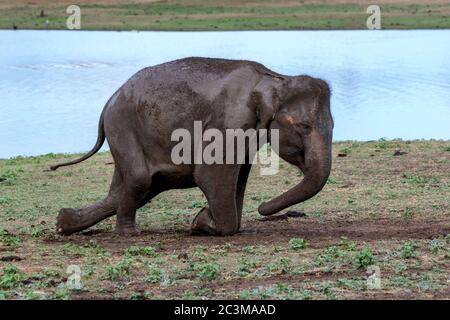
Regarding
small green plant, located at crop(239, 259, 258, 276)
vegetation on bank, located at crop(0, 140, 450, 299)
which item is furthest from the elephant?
small green plant, located at crop(239, 259, 258, 276)

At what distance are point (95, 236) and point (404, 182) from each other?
4366 mm

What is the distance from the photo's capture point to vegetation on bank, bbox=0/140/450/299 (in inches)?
297

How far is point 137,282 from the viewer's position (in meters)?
7.81

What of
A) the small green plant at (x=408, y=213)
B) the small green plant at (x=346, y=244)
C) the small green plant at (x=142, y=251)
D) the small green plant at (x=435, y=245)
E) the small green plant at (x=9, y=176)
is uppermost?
the small green plant at (x=435, y=245)

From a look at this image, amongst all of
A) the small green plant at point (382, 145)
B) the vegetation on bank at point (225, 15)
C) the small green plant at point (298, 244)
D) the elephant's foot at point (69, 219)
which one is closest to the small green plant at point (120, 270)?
the small green plant at point (298, 244)

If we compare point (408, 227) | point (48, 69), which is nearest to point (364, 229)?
point (408, 227)

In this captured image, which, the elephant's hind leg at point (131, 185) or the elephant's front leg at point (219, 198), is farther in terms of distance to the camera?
the elephant's hind leg at point (131, 185)

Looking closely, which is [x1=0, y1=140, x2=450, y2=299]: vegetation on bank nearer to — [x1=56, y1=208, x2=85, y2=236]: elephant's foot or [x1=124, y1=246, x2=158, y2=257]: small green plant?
[x1=124, y1=246, x2=158, y2=257]: small green plant

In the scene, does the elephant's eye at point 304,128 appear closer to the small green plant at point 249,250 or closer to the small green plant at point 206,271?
the small green plant at point 249,250

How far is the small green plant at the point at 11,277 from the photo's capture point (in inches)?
302

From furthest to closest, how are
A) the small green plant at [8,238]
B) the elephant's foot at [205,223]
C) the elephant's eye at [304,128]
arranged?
the elephant's foot at [205,223]
the small green plant at [8,238]
the elephant's eye at [304,128]

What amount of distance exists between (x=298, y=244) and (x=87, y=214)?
2.22 m

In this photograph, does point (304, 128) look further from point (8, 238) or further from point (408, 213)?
point (8, 238)

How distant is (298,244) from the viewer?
29.5ft
